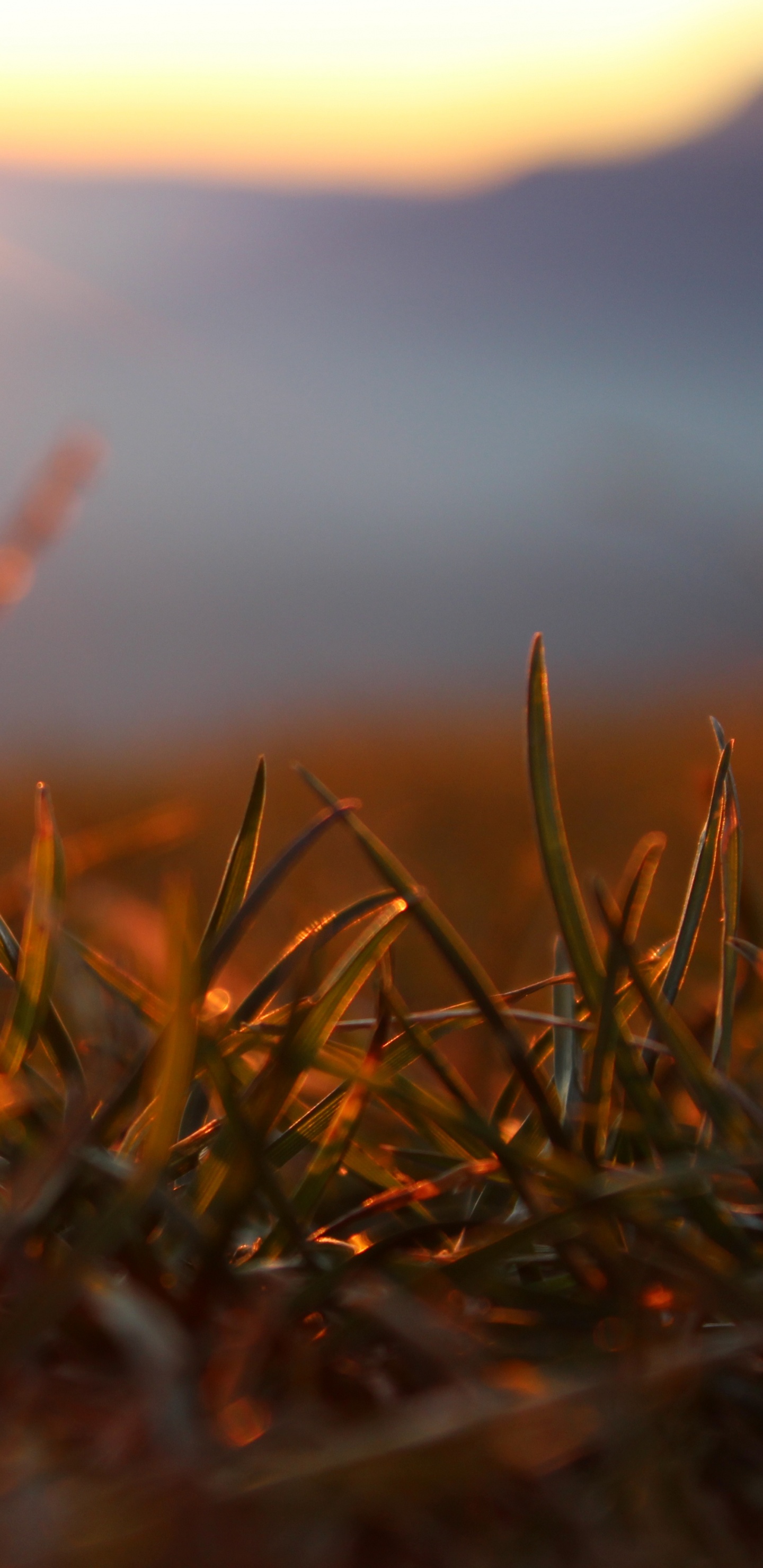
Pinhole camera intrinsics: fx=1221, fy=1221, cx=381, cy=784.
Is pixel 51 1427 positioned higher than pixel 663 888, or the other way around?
pixel 51 1427

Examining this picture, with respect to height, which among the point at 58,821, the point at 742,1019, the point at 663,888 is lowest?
the point at 663,888

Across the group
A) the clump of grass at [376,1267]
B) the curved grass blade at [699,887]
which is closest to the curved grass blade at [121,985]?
the clump of grass at [376,1267]

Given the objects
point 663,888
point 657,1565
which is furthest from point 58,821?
point 657,1565

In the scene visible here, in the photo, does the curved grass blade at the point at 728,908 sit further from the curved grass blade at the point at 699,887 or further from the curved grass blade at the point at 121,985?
the curved grass blade at the point at 121,985

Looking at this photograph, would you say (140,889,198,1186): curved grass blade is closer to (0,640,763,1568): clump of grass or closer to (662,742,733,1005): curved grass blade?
(0,640,763,1568): clump of grass

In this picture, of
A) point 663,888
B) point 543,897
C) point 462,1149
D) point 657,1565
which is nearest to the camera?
point 657,1565

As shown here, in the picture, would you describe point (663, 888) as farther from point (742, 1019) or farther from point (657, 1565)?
point (657, 1565)

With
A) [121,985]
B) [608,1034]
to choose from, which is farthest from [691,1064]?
[121,985]
